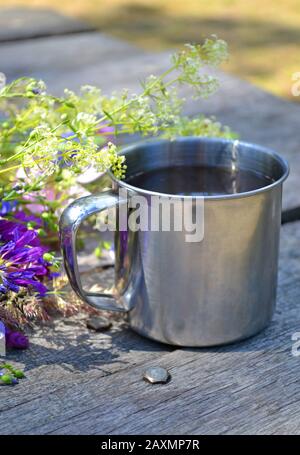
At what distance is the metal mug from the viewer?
0.81 metres

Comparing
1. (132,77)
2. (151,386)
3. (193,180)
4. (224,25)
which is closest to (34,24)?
(132,77)

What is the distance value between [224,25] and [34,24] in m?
2.39

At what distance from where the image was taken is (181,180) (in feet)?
3.10

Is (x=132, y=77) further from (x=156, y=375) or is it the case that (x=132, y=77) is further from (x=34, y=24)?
(x=156, y=375)

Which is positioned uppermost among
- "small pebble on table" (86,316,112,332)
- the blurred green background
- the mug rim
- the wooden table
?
the mug rim

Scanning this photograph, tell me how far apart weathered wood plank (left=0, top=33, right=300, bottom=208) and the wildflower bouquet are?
0.38 meters

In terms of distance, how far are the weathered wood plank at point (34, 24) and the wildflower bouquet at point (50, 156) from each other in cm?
110

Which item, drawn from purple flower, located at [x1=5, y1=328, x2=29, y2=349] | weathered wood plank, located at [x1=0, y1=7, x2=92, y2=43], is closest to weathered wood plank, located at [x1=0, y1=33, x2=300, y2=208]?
weathered wood plank, located at [x1=0, y1=7, x2=92, y2=43]

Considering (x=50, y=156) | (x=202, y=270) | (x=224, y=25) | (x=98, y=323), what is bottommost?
(x=224, y=25)

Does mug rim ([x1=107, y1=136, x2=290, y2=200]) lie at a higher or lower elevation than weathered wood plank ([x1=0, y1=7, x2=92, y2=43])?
higher

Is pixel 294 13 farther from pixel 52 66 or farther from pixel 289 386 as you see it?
pixel 289 386

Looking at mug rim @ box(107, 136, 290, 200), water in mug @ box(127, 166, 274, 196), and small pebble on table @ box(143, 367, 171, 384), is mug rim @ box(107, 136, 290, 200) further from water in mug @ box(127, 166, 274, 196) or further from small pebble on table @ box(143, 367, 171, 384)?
small pebble on table @ box(143, 367, 171, 384)

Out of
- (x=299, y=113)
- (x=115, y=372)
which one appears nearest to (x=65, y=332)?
(x=115, y=372)

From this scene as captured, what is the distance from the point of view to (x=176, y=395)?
0.77m
